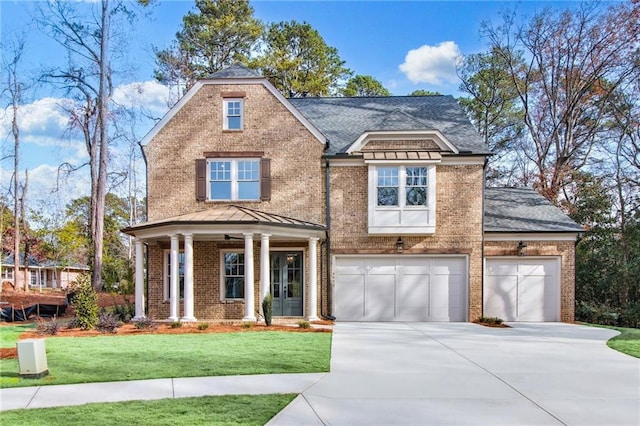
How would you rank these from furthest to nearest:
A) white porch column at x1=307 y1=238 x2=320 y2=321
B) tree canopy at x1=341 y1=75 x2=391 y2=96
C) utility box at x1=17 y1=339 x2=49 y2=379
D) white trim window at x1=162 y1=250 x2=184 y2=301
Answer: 1. tree canopy at x1=341 y1=75 x2=391 y2=96
2. white trim window at x1=162 y1=250 x2=184 y2=301
3. white porch column at x1=307 y1=238 x2=320 y2=321
4. utility box at x1=17 y1=339 x2=49 y2=379

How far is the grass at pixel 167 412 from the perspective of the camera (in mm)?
5277

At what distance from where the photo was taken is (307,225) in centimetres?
1574

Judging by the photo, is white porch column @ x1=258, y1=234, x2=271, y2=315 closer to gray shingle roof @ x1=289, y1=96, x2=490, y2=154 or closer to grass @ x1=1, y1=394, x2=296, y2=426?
gray shingle roof @ x1=289, y1=96, x2=490, y2=154

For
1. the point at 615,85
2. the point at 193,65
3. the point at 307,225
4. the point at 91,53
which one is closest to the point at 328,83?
the point at 193,65

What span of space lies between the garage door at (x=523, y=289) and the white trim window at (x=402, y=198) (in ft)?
10.6

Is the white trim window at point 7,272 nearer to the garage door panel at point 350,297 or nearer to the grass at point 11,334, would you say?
the grass at point 11,334

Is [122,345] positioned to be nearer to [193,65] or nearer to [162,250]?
[162,250]

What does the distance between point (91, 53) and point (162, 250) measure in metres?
15.2

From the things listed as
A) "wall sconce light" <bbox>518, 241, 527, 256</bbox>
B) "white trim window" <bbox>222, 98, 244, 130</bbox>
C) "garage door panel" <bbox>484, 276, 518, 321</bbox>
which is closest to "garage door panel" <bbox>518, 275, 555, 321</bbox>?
"garage door panel" <bbox>484, 276, 518, 321</bbox>

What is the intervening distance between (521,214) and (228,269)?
11068 mm

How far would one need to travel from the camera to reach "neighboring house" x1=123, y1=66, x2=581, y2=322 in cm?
1673

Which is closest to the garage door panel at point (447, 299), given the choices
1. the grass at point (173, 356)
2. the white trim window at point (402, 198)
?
the white trim window at point (402, 198)

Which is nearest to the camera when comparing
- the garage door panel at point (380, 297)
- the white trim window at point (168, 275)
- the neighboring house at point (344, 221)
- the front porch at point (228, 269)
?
the front porch at point (228, 269)

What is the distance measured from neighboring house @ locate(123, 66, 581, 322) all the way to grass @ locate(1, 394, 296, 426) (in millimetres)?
10613
